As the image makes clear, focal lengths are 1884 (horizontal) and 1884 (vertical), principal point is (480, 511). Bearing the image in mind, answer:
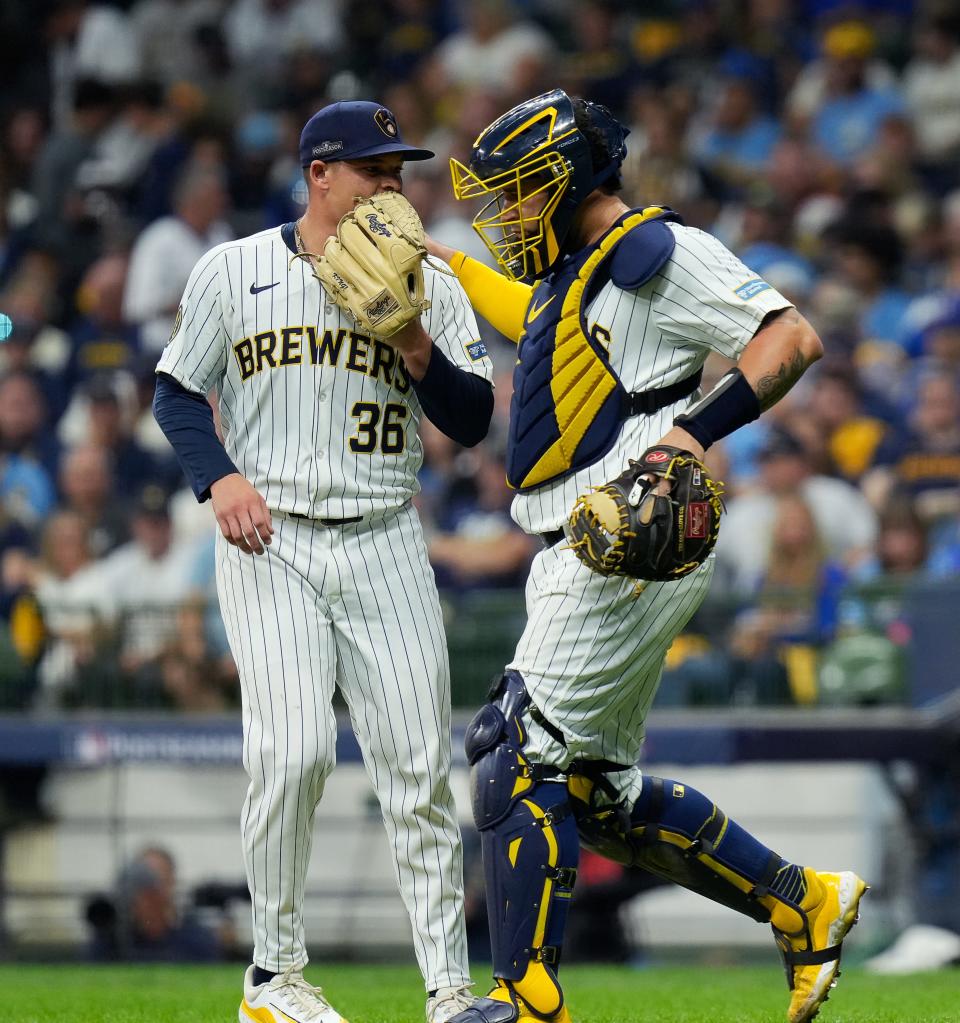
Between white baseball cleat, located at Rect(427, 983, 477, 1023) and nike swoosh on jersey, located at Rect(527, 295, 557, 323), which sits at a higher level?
nike swoosh on jersey, located at Rect(527, 295, 557, 323)

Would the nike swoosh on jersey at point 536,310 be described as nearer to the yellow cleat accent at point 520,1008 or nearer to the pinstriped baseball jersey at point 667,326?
the pinstriped baseball jersey at point 667,326

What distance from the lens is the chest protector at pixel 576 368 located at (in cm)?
422

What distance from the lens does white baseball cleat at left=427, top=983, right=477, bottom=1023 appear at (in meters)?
4.25

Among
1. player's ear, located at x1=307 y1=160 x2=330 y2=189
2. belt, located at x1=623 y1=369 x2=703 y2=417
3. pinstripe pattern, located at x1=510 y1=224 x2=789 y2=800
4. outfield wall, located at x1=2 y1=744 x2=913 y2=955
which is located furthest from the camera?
outfield wall, located at x1=2 y1=744 x2=913 y2=955

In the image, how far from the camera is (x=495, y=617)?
823cm

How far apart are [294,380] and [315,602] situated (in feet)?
1.73

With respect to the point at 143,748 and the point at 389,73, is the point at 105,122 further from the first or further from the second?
the point at 143,748

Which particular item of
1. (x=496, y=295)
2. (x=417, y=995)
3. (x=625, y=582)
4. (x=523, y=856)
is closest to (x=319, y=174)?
(x=496, y=295)

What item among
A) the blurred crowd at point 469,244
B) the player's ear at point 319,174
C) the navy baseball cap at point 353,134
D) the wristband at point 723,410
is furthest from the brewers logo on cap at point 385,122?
the blurred crowd at point 469,244

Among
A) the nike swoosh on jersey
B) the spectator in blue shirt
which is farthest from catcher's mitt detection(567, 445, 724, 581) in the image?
the spectator in blue shirt

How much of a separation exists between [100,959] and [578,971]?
2375 millimetres

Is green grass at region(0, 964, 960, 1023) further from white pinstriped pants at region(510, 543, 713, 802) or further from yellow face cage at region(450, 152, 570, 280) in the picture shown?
yellow face cage at region(450, 152, 570, 280)

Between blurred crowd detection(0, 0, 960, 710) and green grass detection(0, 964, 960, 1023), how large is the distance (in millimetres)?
1268

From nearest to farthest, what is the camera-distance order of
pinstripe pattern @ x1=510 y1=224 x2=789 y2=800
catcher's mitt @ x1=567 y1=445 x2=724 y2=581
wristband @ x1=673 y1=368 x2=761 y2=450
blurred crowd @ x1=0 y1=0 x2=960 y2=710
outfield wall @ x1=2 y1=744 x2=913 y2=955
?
catcher's mitt @ x1=567 y1=445 x2=724 y2=581 < wristband @ x1=673 y1=368 x2=761 y2=450 < pinstripe pattern @ x1=510 y1=224 x2=789 y2=800 < outfield wall @ x1=2 y1=744 x2=913 y2=955 < blurred crowd @ x1=0 y1=0 x2=960 y2=710
